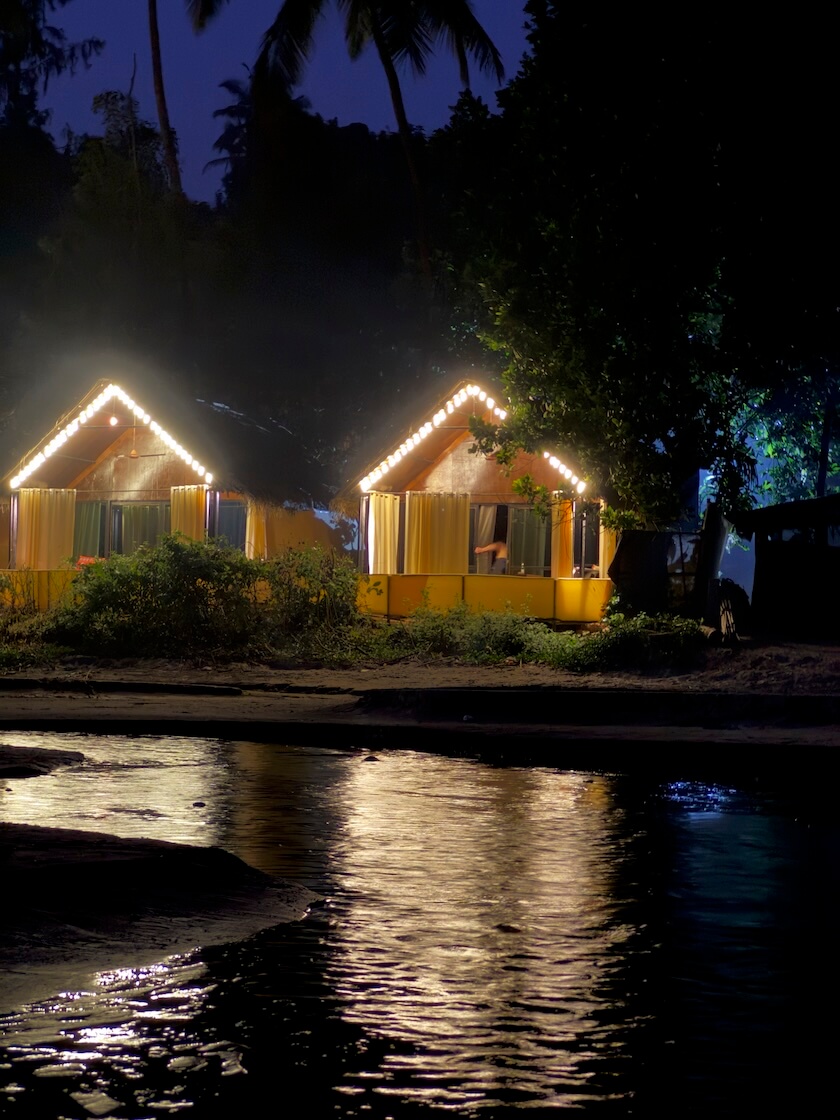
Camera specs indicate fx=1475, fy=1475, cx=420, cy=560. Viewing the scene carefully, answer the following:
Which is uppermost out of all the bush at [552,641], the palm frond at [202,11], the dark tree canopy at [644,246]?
the palm frond at [202,11]

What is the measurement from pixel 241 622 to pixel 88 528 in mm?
10224

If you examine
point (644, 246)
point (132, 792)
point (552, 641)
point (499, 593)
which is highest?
point (644, 246)

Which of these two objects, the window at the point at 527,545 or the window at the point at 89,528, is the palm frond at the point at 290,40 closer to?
the window at the point at 89,528

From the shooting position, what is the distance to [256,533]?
94.8ft

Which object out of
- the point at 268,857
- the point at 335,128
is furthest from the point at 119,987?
the point at 335,128

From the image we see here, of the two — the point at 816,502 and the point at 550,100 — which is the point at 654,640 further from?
the point at 550,100

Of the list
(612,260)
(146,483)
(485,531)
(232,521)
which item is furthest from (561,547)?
(146,483)

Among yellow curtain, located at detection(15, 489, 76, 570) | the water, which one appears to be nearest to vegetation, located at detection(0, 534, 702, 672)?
yellow curtain, located at detection(15, 489, 76, 570)

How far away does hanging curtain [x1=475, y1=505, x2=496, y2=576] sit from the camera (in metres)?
28.3

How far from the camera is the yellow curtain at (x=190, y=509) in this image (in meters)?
29.0

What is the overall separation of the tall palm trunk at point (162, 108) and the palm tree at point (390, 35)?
175 inches

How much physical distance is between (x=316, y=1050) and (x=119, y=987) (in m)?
0.95

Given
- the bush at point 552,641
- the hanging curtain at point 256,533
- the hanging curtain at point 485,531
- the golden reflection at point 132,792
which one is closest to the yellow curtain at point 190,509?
the hanging curtain at point 256,533

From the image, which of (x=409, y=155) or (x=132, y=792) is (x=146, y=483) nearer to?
(x=409, y=155)
